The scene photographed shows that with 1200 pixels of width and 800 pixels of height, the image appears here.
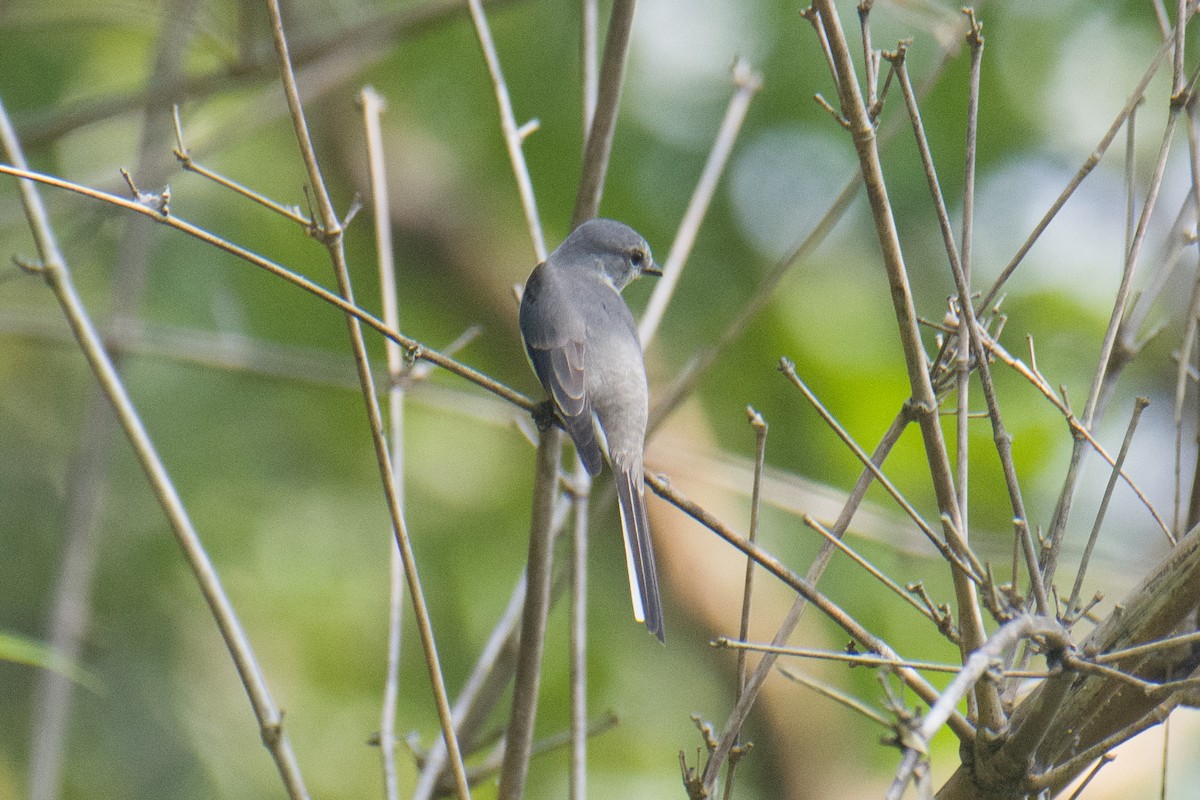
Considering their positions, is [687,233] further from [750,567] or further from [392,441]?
[750,567]

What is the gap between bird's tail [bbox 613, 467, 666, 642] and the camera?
2.68m

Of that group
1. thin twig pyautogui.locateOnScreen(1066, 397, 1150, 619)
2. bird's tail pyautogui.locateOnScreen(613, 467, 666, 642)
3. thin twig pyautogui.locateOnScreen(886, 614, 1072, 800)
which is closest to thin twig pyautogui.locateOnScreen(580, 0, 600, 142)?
bird's tail pyautogui.locateOnScreen(613, 467, 666, 642)

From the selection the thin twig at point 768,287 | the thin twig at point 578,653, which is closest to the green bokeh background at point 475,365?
the thin twig at point 768,287

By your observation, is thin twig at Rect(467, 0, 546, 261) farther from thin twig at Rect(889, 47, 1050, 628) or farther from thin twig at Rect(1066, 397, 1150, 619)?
thin twig at Rect(1066, 397, 1150, 619)

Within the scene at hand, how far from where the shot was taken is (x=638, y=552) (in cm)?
303

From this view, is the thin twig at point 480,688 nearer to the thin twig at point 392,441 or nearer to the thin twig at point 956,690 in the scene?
the thin twig at point 392,441

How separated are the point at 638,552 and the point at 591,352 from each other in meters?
1.01

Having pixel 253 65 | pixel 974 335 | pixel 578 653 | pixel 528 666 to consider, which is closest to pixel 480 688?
pixel 578 653

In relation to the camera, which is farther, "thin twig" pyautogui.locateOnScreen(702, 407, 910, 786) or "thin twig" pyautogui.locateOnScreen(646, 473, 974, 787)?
"thin twig" pyautogui.locateOnScreen(702, 407, 910, 786)

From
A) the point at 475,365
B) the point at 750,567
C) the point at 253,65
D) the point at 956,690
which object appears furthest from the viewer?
the point at 475,365

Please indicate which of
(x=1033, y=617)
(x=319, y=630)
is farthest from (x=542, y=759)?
(x=1033, y=617)

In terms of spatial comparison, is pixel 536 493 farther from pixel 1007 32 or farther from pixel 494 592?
pixel 1007 32

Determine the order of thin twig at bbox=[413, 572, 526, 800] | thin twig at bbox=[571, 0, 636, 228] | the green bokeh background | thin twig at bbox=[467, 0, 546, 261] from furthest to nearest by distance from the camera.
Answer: the green bokeh background, thin twig at bbox=[467, 0, 546, 261], thin twig at bbox=[413, 572, 526, 800], thin twig at bbox=[571, 0, 636, 228]

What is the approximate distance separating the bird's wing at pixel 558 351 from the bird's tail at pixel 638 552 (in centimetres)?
27
